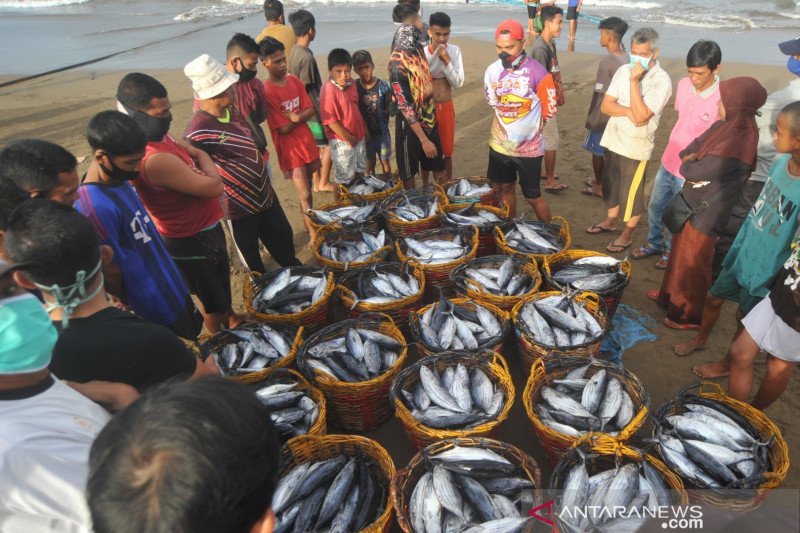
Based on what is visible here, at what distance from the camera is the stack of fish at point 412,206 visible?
5.12m

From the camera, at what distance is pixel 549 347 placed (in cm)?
341

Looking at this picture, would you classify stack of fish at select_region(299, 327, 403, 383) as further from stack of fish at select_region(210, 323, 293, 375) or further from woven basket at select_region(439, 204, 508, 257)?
woven basket at select_region(439, 204, 508, 257)

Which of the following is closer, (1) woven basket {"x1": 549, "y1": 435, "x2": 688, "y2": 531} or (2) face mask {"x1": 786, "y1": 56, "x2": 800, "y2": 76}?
(1) woven basket {"x1": 549, "y1": 435, "x2": 688, "y2": 531}

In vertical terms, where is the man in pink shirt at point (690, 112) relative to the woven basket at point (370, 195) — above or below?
above

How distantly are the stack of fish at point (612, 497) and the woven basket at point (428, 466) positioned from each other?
19 cm

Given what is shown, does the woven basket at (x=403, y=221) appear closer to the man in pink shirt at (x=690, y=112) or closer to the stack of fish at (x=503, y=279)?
the stack of fish at (x=503, y=279)

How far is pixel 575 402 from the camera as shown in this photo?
3.08 m

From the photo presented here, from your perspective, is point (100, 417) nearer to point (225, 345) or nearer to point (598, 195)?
point (225, 345)

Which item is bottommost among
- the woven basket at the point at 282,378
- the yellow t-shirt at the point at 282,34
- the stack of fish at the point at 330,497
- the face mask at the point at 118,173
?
the stack of fish at the point at 330,497

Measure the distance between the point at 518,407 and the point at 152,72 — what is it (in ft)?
50.6

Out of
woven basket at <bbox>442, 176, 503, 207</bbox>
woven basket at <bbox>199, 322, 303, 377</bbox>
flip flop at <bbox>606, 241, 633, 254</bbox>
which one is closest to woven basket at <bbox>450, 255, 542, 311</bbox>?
woven basket at <bbox>442, 176, 503, 207</bbox>

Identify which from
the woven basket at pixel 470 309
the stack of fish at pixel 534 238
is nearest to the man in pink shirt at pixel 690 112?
the stack of fish at pixel 534 238

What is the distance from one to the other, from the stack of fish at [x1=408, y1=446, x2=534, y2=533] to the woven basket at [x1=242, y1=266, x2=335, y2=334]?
1.66m

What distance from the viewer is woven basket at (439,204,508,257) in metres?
4.91
